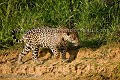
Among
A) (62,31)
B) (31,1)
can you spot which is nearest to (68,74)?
(62,31)

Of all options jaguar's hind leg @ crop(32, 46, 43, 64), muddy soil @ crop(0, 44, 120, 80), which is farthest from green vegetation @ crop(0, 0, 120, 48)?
jaguar's hind leg @ crop(32, 46, 43, 64)

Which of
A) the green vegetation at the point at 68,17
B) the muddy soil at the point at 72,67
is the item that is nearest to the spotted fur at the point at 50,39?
the muddy soil at the point at 72,67

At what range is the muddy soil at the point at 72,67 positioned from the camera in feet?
24.0

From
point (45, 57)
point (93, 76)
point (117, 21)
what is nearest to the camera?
point (93, 76)

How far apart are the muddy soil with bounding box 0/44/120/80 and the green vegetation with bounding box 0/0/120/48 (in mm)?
444

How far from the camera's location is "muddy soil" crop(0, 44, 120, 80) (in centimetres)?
731

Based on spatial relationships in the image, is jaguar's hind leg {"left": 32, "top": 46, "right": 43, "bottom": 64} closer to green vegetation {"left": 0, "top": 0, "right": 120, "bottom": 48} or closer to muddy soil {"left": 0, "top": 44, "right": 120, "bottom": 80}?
muddy soil {"left": 0, "top": 44, "right": 120, "bottom": 80}

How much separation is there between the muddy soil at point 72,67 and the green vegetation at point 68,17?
444mm

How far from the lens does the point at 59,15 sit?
9055 mm

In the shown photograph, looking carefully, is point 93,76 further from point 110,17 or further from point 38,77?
point 110,17

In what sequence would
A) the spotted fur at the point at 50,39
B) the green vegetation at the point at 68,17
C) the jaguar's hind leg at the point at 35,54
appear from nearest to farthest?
the spotted fur at the point at 50,39 → the jaguar's hind leg at the point at 35,54 → the green vegetation at the point at 68,17

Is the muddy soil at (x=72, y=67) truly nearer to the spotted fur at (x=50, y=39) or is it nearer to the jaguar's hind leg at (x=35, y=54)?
the jaguar's hind leg at (x=35, y=54)

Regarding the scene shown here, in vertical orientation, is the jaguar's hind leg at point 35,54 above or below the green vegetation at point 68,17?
below

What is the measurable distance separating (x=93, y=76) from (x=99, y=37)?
152cm
